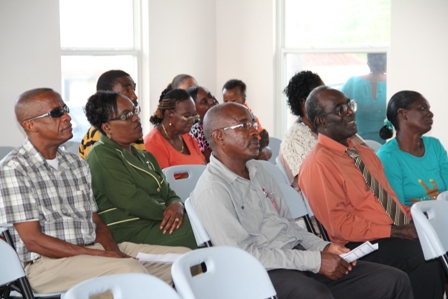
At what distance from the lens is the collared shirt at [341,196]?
9.90 feet

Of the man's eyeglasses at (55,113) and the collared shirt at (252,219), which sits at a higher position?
the man's eyeglasses at (55,113)

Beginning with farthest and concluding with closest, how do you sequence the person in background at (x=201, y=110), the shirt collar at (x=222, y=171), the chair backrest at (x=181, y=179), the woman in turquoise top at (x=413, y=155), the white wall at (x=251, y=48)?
the white wall at (x=251, y=48) < the person in background at (x=201, y=110) < the woman in turquoise top at (x=413, y=155) < the chair backrest at (x=181, y=179) < the shirt collar at (x=222, y=171)

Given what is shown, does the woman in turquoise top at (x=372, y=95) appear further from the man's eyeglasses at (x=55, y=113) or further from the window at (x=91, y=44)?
the man's eyeglasses at (x=55, y=113)

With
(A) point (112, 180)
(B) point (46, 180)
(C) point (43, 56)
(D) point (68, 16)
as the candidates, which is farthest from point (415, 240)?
(D) point (68, 16)

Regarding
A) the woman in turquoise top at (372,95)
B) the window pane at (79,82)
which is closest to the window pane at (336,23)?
the woman in turquoise top at (372,95)

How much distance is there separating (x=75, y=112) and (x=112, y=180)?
2667 mm

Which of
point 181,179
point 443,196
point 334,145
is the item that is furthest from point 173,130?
point 443,196

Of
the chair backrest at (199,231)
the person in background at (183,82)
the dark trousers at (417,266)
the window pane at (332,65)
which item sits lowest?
the dark trousers at (417,266)

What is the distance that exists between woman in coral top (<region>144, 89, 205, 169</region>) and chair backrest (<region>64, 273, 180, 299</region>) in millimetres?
2279

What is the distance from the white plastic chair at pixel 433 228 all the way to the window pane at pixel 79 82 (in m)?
3.46

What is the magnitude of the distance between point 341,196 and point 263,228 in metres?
0.58

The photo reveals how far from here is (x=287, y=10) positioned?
6.30 meters

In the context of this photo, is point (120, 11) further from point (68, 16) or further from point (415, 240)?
point (415, 240)

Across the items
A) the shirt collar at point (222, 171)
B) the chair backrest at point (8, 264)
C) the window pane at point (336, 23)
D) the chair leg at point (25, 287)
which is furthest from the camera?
the window pane at point (336, 23)
